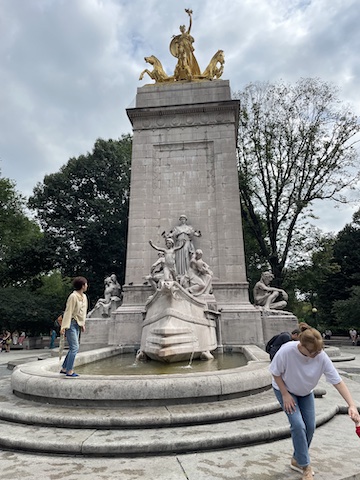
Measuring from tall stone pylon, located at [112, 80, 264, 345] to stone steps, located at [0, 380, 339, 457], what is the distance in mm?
7791

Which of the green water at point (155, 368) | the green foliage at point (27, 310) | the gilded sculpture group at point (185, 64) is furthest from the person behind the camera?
the green foliage at point (27, 310)

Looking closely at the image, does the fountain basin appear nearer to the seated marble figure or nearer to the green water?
the green water

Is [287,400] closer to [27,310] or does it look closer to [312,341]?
[312,341]

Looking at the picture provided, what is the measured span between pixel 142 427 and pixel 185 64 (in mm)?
17071

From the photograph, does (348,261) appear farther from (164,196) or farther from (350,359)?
(164,196)

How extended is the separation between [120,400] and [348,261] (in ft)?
104

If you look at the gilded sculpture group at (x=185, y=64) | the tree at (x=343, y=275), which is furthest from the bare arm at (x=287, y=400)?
the tree at (x=343, y=275)

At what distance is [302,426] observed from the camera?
3133 millimetres

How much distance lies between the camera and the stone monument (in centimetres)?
1280

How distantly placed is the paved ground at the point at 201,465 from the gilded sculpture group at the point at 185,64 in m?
16.6

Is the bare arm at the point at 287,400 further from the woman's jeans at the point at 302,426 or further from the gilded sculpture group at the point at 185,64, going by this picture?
the gilded sculpture group at the point at 185,64

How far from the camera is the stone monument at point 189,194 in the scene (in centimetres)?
1280

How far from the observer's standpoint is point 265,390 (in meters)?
5.77

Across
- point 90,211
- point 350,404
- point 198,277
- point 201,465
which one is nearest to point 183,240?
point 198,277
